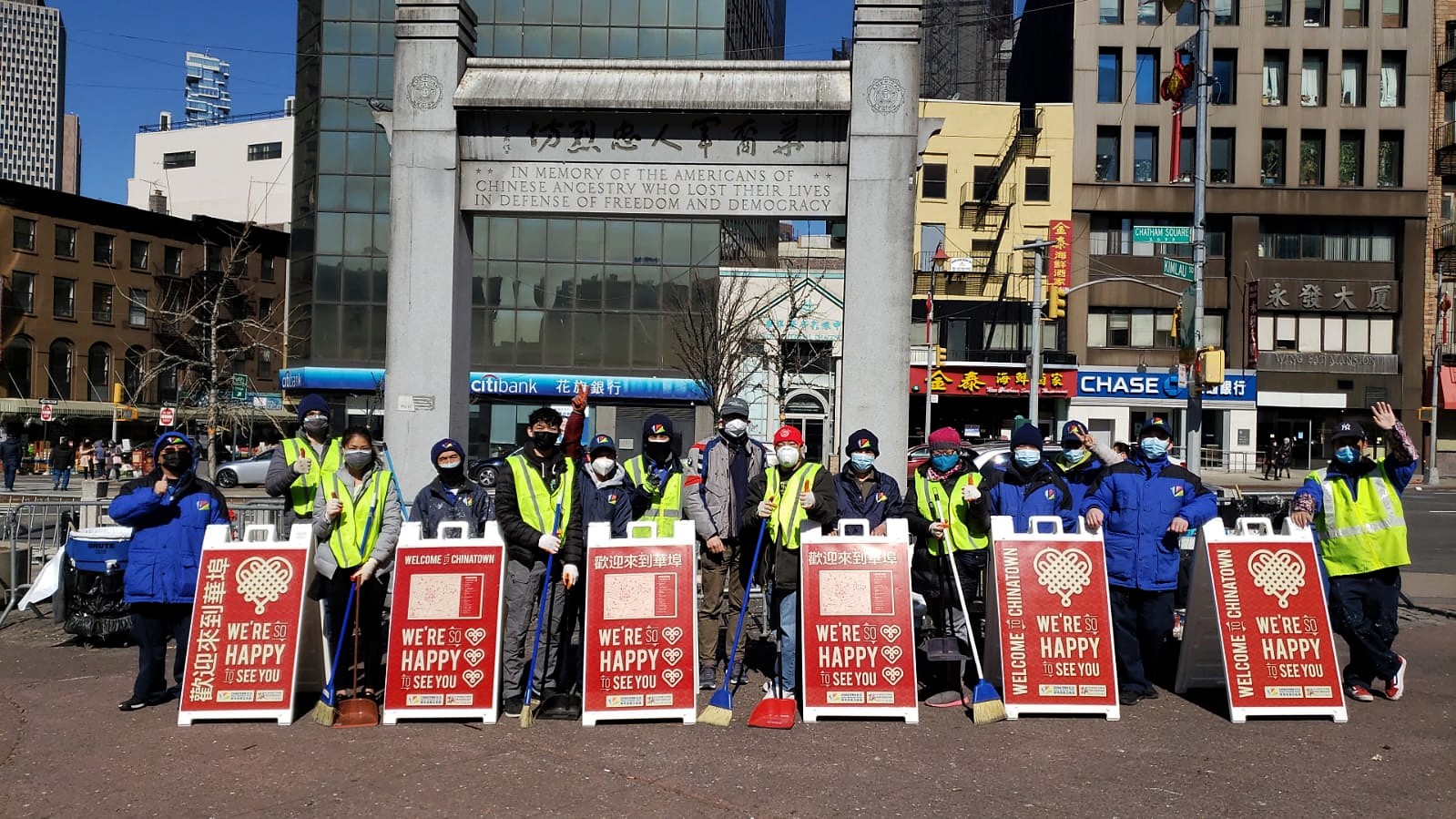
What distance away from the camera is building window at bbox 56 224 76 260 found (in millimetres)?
48844

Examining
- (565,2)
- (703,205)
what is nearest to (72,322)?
(565,2)

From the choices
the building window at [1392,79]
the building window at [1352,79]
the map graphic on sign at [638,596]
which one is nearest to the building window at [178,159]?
the building window at [1352,79]

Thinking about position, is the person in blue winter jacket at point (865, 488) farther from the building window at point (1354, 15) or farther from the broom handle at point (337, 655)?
the building window at point (1354, 15)

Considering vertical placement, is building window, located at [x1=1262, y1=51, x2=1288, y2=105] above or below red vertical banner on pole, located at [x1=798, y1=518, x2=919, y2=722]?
above

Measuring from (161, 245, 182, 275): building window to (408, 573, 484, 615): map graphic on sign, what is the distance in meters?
53.7

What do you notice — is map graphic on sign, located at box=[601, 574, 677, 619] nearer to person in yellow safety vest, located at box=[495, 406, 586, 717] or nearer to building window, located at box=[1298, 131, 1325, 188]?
person in yellow safety vest, located at box=[495, 406, 586, 717]

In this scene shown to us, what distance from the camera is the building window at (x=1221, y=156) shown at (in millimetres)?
41312

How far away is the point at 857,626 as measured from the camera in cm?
674

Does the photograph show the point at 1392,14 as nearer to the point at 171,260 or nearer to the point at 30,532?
the point at 30,532

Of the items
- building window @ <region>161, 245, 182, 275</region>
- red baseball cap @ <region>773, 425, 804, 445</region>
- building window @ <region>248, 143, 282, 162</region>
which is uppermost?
building window @ <region>248, 143, 282, 162</region>

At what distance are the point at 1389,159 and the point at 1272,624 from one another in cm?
4217

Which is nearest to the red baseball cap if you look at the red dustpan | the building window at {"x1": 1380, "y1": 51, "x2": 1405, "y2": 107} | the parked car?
the red dustpan

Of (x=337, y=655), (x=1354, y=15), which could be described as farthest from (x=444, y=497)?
(x=1354, y=15)

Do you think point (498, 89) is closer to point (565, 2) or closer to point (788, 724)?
point (788, 724)
